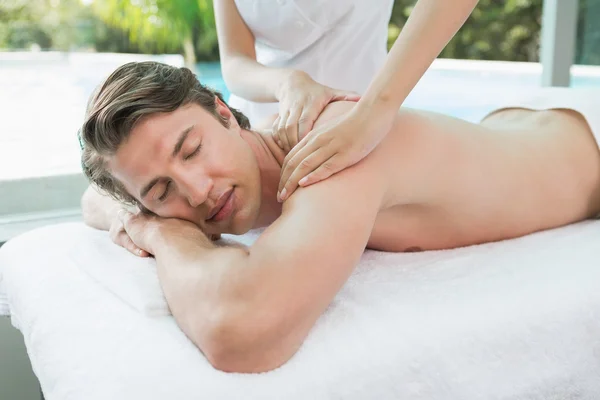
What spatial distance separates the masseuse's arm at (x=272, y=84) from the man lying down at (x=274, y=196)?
44mm

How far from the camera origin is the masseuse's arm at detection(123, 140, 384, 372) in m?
1.08

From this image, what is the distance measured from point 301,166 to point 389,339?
396 mm

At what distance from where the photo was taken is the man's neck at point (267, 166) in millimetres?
1616

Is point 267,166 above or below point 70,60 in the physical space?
above

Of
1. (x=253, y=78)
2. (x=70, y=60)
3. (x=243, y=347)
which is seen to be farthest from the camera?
(x=70, y=60)

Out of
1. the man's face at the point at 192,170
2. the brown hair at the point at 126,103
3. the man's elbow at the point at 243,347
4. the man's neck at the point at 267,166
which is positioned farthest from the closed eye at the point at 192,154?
the man's elbow at the point at 243,347

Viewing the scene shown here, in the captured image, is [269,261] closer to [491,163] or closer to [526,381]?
[526,381]

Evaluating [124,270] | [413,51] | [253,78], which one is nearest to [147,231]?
[124,270]

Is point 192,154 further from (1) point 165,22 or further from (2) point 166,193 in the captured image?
(1) point 165,22

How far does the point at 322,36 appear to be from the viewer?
2.06 m

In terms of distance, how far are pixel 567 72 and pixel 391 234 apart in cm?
212

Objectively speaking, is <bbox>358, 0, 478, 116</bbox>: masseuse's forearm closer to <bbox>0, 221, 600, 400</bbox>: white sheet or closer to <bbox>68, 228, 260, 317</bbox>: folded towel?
<bbox>0, 221, 600, 400</bbox>: white sheet

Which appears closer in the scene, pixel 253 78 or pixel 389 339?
pixel 389 339

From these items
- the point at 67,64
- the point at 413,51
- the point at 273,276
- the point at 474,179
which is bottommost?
the point at 67,64
